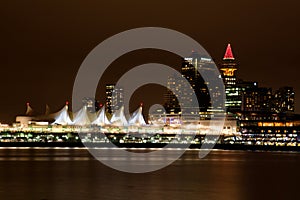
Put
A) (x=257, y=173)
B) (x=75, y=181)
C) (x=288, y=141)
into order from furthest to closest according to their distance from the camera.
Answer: (x=288, y=141), (x=257, y=173), (x=75, y=181)

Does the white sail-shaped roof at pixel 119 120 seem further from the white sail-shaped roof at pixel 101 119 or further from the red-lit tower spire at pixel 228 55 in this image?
the red-lit tower spire at pixel 228 55

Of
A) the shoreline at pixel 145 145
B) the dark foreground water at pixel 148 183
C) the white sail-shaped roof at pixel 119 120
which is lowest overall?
the dark foreground water at pixel 148 183

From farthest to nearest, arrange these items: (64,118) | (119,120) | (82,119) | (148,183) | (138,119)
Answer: (138,119) < (119,120) < (64,118) < (82,119) < (148,183)

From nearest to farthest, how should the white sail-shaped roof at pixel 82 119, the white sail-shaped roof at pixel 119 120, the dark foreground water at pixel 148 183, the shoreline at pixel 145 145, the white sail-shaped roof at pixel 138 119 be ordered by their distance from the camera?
the dark foreground water at pixel 148 183, the shoreline at pixel 145 145, the white sail-shaped roof at pixel 82 119, the white sail-shaped roof at pixel 119 120, the white sail-shaped roof at pixel 138 119

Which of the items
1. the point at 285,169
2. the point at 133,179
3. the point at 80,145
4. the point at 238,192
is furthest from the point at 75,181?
the point at 80,145

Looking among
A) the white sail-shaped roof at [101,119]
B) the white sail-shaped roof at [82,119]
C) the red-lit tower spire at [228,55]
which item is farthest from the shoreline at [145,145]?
the red-lit tower spire at [228,55]

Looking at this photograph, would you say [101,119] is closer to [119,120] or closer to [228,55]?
[119,120]

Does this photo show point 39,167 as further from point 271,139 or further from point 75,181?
point 271,139

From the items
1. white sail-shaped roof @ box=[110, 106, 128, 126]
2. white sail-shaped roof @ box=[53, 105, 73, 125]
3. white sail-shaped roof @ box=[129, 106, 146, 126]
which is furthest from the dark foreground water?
white sail-shaped roof @ box=[129, 106, 146, 126]

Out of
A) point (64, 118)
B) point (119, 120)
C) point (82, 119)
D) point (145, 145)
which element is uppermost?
point (64, 118)

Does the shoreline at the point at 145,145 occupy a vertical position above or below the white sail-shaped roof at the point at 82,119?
below

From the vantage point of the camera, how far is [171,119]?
14562cm

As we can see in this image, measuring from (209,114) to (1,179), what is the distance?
103978mm

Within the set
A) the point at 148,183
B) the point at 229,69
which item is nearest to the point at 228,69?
the point at 229,69
